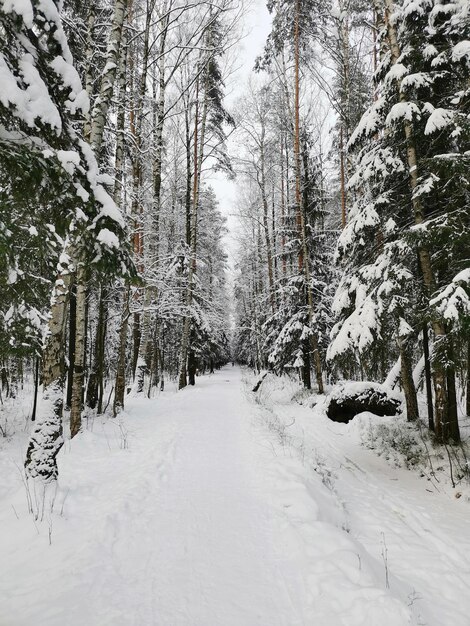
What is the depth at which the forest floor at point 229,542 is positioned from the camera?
2609 mm

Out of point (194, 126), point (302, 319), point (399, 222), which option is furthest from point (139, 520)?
point (194, 126)

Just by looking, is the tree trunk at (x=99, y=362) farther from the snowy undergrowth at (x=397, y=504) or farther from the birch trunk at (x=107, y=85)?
the snowy undergrowth at (x=397, y=504)

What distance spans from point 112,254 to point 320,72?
14.3 meters

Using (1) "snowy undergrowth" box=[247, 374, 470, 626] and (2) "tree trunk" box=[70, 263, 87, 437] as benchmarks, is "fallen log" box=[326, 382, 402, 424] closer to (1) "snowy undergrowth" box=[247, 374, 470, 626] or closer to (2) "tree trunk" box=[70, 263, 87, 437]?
(1) "snowy undergrowth" box=[247, 374, 470, 626]

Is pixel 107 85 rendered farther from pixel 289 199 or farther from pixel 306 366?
pixel 289 199

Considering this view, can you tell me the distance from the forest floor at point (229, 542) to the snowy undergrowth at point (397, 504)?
24 mm

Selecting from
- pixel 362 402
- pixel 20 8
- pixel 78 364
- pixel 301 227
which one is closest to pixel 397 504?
pixel 362 402

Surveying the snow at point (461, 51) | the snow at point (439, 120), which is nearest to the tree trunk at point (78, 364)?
the snow at point (439, 120)

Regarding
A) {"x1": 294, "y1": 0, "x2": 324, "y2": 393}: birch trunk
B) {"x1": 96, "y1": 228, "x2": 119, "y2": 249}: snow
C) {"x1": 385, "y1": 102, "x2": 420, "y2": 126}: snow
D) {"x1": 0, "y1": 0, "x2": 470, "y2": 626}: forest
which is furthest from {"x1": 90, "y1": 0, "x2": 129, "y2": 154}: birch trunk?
{"x1": 294, "y1": 0, "x2": 324, "y2": 393}: birch trunk

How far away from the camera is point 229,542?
3.55m

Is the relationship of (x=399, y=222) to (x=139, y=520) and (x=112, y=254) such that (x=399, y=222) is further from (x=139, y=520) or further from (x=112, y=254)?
(x=139, y=520)

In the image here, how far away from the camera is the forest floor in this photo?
8.56ft

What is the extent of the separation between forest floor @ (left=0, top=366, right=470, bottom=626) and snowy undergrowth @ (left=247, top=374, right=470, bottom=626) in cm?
2

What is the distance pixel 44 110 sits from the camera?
2.75 metres
